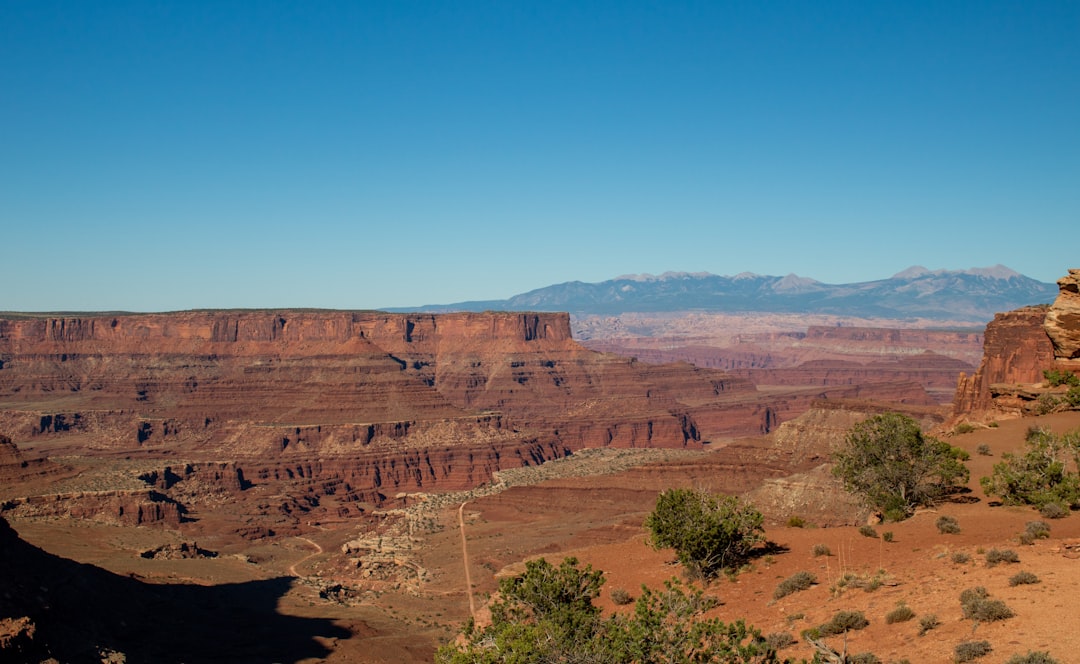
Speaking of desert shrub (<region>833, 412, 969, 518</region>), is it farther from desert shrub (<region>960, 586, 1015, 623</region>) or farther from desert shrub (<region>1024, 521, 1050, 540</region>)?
desert shrub (<region>960, 586, 1015, 623</region>)

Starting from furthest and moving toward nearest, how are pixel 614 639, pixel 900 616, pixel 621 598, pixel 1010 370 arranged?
pixel 1010 370 → pixel 621 598 → pixel 900 616 → pixel 614 639

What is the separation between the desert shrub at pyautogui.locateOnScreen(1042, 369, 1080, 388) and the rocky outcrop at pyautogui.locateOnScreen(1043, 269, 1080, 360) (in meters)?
3.12

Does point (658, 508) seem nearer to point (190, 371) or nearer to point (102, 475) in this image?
point (102, 475)

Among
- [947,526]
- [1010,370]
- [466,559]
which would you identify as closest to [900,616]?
[947,526]

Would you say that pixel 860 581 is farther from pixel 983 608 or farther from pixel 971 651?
pixel 971 651

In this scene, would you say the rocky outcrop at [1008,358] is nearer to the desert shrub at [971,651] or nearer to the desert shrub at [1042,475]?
the desert shrub at [1042,475]

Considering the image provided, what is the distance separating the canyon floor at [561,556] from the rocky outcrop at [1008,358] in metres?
17.7

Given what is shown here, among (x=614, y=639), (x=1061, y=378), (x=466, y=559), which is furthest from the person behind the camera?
(x=466, y=559)

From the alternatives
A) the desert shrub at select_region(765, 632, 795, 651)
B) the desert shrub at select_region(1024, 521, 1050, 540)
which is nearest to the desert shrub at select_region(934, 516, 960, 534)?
the desert shrub at select_region(1024, 521, 1050, 540)

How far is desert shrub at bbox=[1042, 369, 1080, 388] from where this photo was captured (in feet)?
101

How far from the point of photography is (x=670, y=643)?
1642 cm

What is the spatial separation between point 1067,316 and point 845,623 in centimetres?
1396

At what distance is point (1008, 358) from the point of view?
62.1m

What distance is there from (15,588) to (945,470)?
1365 inches
